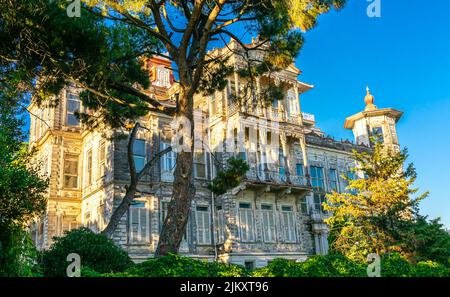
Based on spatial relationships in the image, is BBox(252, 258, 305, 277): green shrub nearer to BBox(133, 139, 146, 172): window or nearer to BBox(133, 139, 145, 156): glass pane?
BBox(133, 139, 146, 172): window

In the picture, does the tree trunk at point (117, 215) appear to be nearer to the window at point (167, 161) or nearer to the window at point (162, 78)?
the window at point (167, 161)

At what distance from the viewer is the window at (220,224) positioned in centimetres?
2364

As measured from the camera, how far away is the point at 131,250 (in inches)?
841

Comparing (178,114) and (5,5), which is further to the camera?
(178,114)

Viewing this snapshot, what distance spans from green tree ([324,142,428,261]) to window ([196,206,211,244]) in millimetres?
6979

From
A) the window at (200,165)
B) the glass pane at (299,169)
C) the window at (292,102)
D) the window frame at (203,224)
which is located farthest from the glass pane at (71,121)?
the glass pane at (299,169)

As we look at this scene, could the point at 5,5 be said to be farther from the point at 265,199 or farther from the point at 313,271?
the point at 265,199

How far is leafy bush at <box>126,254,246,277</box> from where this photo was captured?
311 inches

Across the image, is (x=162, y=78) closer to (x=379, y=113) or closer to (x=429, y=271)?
(x=379, y=113)

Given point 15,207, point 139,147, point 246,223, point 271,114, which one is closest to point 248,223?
point 246,223

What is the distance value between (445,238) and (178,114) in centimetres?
1566
